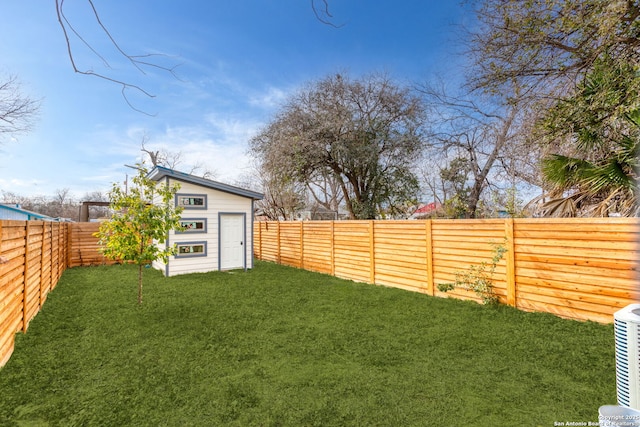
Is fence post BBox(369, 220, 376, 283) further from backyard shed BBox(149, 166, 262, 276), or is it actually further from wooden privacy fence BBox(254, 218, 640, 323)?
backyard shed BBox(149, 166, 262, 276)

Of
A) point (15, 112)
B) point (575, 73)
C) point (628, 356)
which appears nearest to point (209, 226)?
point (15, 112)

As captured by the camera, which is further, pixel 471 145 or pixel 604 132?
pixel 471 145

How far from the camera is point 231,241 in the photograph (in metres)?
Result: 9.77

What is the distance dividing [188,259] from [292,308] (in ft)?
16.3

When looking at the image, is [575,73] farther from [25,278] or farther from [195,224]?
[195,224]

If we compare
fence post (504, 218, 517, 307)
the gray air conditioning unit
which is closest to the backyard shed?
fence post (504, 218, 517, 307)

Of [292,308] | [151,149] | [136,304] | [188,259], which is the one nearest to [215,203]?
[188,259]

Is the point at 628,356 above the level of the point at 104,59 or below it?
below

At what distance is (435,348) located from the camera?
3518 millimetres

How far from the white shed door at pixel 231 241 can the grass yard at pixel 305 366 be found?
4098 mm

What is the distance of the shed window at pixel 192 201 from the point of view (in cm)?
894

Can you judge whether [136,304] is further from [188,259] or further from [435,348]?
[435,348]

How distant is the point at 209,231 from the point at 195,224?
47 centimetres

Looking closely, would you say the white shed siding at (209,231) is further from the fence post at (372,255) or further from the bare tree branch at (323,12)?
the bare tree branch at (323,12)
